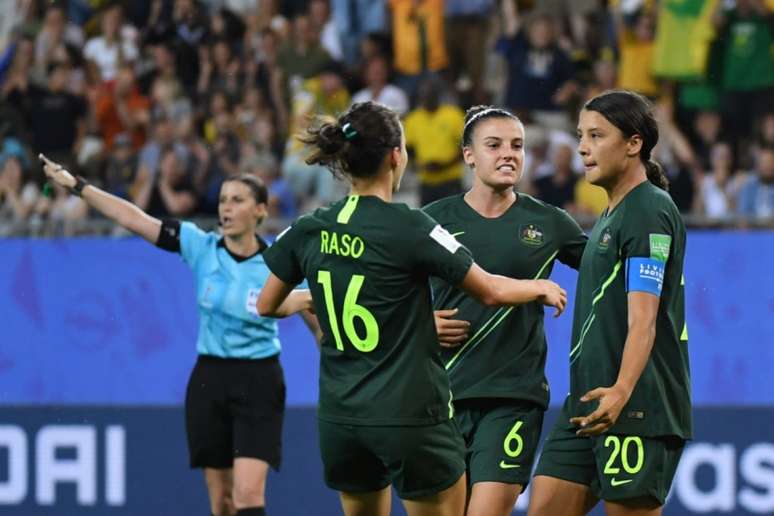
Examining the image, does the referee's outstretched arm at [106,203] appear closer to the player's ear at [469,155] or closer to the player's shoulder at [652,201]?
the player's ear at [469,155]

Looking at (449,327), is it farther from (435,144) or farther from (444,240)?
(435,144)

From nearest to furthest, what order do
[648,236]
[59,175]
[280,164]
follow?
[648,236] → [59,175] → [280,164]

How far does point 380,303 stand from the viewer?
511cm

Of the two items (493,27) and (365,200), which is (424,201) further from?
(365,200)

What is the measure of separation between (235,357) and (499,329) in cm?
239

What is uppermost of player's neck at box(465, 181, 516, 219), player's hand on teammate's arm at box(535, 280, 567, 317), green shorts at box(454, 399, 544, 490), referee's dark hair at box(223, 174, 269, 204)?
player's neck at box(465, 181, 516, 219)

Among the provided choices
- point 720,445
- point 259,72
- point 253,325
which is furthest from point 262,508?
point 259,72

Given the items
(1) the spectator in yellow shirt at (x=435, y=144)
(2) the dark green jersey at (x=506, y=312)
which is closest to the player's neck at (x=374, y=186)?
(2) the dark green jersey at (x=506, y=312)

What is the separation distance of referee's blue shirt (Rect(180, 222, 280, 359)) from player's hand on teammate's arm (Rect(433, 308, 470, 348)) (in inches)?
85.1

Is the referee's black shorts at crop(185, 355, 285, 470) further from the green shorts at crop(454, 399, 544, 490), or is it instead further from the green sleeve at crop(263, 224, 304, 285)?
the green sleeve at crop(263, 224, 304, 285)

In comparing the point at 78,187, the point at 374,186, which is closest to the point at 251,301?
the point at 78,187

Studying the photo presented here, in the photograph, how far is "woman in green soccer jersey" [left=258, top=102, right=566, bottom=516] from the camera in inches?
202

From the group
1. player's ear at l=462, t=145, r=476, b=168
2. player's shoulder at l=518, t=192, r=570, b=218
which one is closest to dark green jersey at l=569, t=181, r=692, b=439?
player's shoulder at l=518, t=192, r=570, b=218

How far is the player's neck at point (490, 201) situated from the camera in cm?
626
